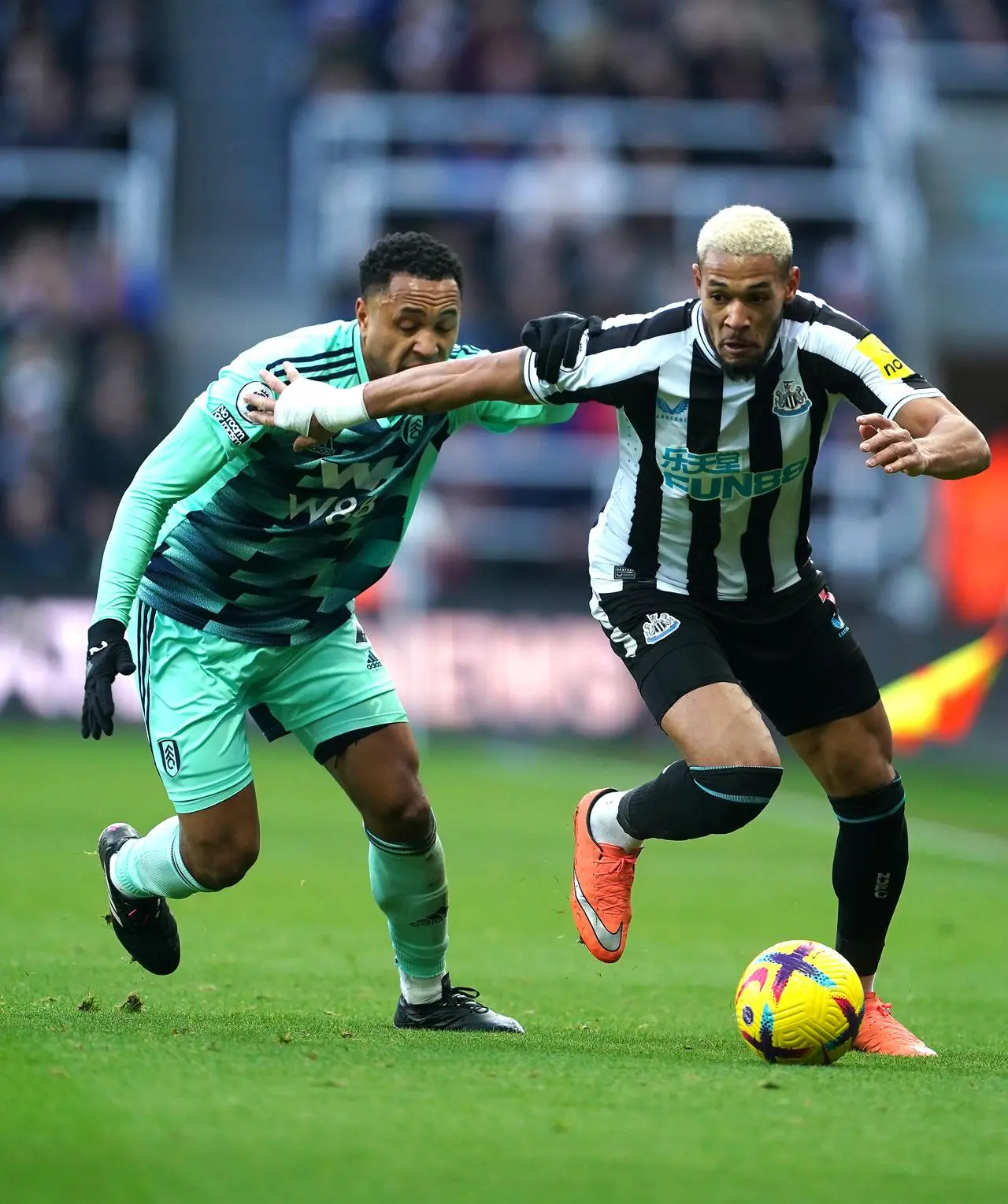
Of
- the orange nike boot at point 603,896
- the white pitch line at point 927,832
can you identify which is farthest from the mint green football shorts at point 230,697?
the white pitch line at point 927,832

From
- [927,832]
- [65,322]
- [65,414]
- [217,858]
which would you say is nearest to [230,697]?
[217,858]

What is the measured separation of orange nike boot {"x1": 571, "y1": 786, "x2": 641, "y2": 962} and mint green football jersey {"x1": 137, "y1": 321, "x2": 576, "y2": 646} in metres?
1.04

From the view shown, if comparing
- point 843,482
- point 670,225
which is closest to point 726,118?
point 670,225

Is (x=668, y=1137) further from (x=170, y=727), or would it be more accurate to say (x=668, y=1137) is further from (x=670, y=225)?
(x=670, y=225)

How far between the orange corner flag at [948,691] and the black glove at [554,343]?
10.2 metres

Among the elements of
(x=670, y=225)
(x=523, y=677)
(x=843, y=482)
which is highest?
(x=670, y=225)

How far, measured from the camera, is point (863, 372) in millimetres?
5289

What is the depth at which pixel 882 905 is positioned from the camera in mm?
5848

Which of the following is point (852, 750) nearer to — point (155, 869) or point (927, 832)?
point (155, 869)

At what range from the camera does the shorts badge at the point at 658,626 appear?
557 cm

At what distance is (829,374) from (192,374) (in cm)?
1629

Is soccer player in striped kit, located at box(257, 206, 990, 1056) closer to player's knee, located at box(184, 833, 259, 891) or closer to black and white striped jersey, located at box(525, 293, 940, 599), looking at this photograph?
black and white striped jersey, located at box(525, 293, 940, 599)

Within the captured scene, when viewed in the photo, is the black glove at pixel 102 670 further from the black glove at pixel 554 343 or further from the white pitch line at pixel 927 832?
the white pitch line at pixel 927 832

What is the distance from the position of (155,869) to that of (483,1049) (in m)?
1.19
